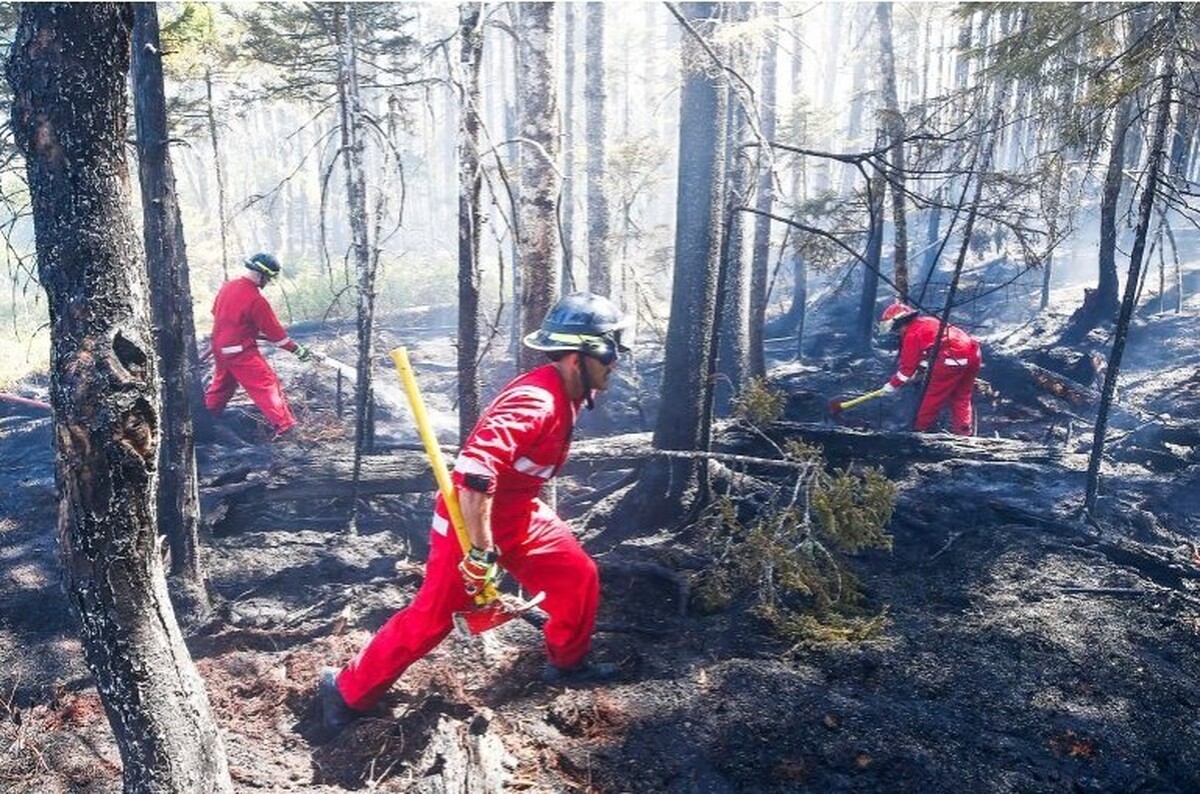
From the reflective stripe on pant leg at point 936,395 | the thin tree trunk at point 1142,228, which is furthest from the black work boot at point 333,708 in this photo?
the reflective stripe on pant leg at point 936,395

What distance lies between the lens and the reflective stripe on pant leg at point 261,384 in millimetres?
8922

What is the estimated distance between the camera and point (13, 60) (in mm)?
2525

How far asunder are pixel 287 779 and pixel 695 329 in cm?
454

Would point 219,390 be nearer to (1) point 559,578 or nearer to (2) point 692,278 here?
(2) point 692,278

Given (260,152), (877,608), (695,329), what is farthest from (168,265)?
(260,152)

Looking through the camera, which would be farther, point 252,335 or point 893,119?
point 893,119

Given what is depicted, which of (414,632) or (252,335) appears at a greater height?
(252,335)

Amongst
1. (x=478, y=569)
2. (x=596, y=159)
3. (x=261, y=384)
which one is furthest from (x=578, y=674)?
(x=596, y=159)

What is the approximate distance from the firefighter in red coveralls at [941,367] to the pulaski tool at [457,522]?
637 centimetres

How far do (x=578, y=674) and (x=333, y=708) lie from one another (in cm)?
143

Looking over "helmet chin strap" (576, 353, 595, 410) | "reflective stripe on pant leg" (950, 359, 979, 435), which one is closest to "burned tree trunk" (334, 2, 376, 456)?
"helmet chin strap" (576, 353, 595, 410)

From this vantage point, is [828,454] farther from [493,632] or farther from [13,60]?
[13,60]

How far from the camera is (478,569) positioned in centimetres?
386

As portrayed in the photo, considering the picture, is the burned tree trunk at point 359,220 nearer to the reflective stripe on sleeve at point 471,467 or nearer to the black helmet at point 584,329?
the black helmet at point 584,329
